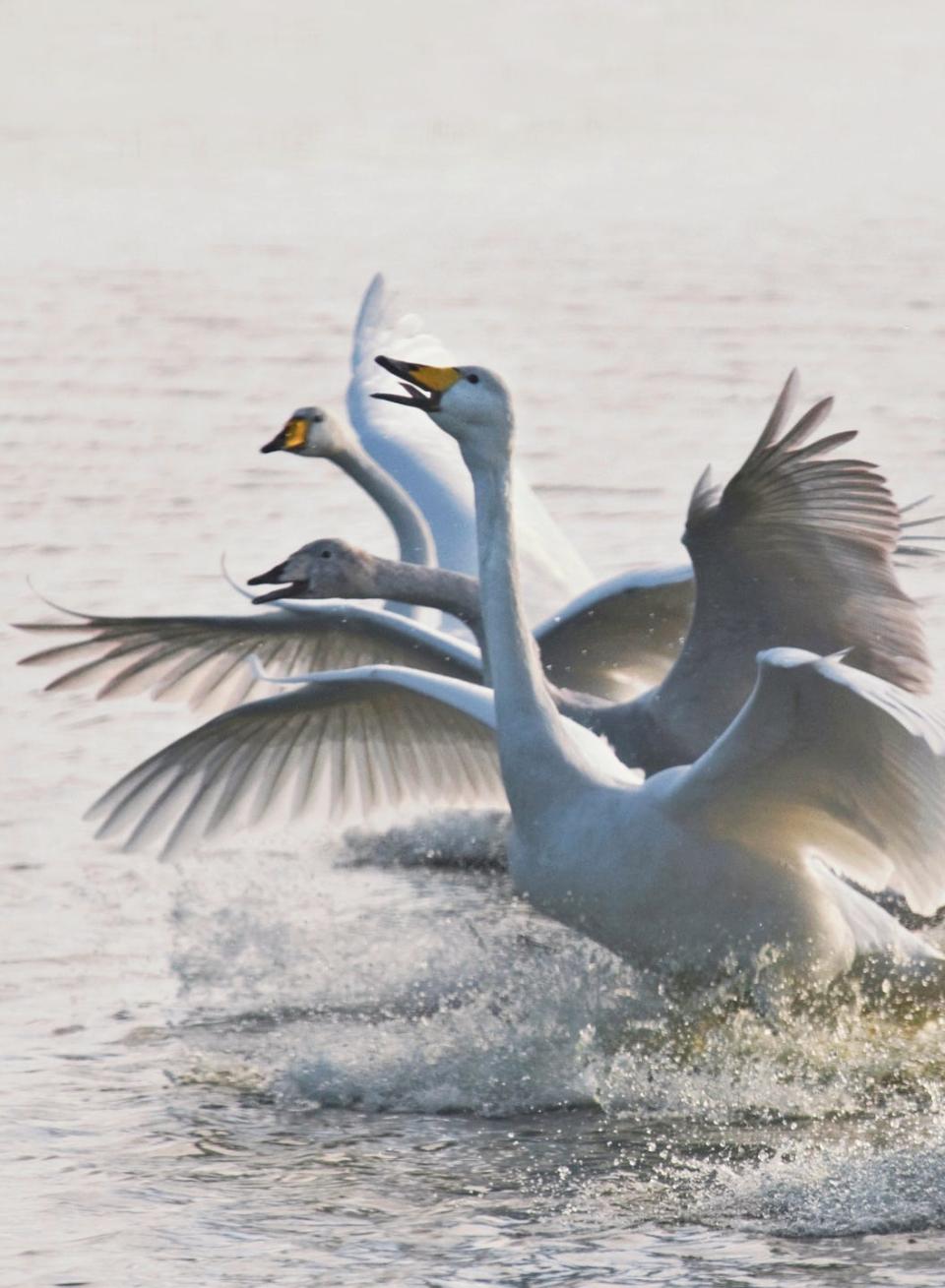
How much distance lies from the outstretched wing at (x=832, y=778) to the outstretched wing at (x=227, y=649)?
212 cm

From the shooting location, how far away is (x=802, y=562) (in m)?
8.81

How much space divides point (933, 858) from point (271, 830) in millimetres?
3993

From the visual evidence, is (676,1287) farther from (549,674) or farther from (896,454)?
(896,454)

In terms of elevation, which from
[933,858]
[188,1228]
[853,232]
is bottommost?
[188,1228]

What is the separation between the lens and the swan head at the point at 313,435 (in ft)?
39.8

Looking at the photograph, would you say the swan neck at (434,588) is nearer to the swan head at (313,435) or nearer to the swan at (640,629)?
the swan at (640,629)

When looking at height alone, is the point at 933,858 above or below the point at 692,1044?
above

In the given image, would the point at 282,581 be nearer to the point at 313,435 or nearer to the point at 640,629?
the point at 640,629

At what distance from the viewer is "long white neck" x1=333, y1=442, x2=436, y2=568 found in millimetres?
11906

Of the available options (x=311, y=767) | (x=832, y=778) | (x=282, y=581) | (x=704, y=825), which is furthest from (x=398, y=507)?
(x=832, y=778)

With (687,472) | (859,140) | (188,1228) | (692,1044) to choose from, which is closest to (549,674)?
(692,1044)

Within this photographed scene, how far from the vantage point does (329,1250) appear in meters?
6.79

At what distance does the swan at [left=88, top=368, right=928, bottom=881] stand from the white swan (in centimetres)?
75

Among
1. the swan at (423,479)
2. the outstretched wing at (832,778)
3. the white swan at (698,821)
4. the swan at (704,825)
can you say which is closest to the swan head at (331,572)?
the swan at (423,479)
